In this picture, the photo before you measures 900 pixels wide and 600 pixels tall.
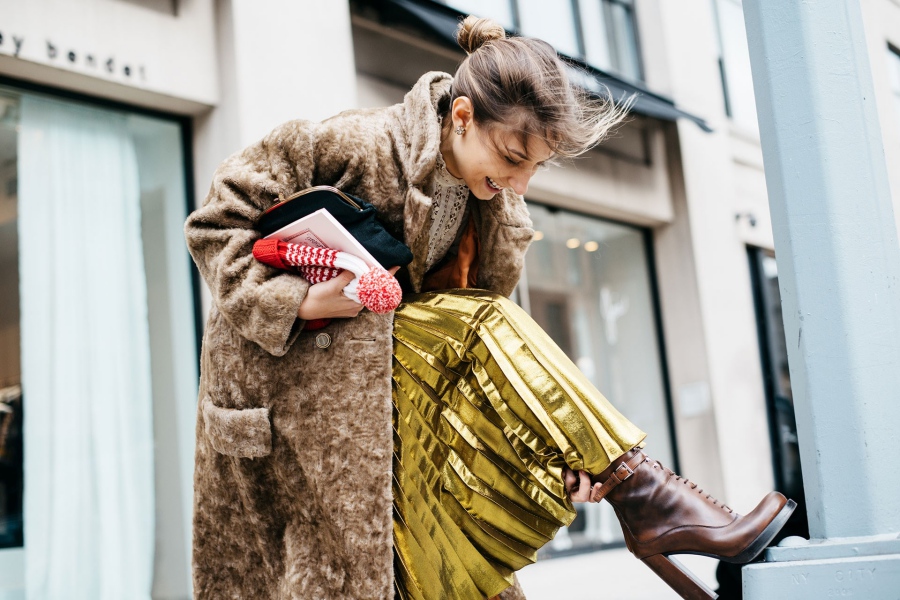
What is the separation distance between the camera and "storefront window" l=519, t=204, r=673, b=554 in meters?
7.24

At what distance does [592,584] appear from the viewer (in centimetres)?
474

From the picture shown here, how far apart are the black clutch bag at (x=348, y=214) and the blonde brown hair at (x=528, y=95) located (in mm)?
387

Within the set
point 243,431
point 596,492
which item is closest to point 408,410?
point 243,431

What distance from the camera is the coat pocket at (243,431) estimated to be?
2.12m

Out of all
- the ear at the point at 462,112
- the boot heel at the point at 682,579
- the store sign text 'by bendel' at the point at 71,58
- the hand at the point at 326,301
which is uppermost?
the store sign text 'by bendel' at the point at 71,58

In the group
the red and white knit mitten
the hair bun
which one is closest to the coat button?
the red and white knit mitten

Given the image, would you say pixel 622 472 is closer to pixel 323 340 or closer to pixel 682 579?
pixel 682 579

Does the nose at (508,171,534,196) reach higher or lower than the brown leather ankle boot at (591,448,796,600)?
higher

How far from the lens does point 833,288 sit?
5.74 feet

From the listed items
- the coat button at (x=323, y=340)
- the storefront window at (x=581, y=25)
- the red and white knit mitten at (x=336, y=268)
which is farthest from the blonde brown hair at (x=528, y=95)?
the storefront window at (x=581, y=25)

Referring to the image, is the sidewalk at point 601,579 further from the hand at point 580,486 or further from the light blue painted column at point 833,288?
the light blue painted column at point 833,288

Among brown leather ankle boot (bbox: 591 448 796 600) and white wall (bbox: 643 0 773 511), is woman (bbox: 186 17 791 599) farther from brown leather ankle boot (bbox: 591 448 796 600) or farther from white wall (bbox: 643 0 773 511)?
white wall (bbox: 643 0 773 511)

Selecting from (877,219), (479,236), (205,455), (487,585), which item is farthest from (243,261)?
(877,219)

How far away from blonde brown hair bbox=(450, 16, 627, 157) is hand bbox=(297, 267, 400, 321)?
56cm
